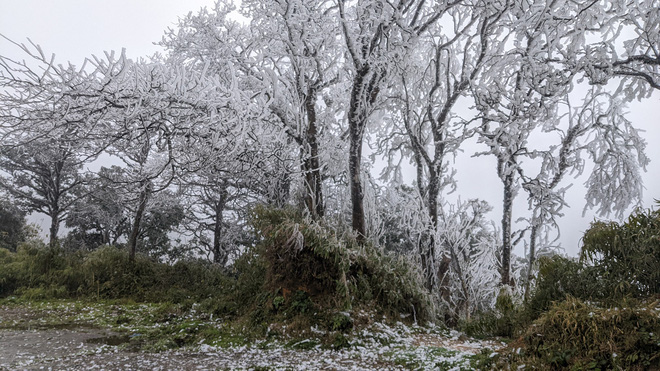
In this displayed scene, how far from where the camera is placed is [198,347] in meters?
5.95

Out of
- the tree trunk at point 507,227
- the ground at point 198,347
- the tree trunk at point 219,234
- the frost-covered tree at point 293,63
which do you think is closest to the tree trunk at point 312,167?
the frost-covered tree at point 293,63

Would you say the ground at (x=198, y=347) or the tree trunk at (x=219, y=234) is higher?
the tree trunk at (x=219, y=234)

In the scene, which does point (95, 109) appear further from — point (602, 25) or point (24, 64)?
point (602, 25)

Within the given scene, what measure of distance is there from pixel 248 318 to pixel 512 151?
20.2ft

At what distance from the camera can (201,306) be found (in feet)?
27.9

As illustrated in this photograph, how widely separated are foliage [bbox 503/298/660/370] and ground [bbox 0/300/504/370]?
81cm

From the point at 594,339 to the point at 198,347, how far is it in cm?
497

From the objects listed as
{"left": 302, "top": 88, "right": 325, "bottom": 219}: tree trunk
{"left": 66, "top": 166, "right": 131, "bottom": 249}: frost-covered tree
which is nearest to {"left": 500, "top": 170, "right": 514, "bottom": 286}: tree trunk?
{"left": 302, "top": 88, "right": 325, "bottom": 219}: tree trunk

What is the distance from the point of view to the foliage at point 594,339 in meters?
3.65

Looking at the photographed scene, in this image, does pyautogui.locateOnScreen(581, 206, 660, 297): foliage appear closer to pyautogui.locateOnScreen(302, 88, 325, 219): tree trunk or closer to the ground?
the ground

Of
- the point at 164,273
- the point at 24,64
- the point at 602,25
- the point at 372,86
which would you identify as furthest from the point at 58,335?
the point at 602,25

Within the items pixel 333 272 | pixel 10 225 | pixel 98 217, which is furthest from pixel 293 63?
pixel 10 225

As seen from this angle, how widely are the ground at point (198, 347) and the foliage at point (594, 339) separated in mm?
814

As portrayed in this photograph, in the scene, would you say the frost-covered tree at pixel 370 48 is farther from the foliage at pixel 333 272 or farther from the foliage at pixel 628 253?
the foliage at pixel 628 253
